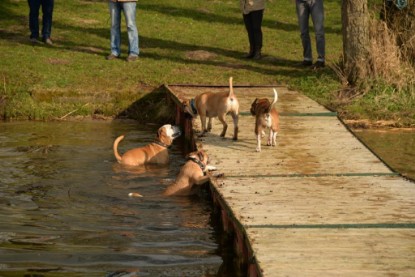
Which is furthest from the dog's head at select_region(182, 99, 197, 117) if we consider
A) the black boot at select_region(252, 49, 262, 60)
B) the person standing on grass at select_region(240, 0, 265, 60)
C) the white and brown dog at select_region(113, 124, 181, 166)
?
the black boot at select_region(252, 49, 262, 60)

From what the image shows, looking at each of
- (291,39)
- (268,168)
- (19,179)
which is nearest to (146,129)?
(19,179)

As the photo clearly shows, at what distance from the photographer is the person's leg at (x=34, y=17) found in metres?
20.7

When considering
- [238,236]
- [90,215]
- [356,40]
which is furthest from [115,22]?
[238,236]

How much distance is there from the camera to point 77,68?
62.0 ft

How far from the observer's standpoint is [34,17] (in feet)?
68.4

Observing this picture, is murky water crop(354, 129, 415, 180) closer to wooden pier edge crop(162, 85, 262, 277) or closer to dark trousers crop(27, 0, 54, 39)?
wooden pier edge crop(162, 85, 262, 277)

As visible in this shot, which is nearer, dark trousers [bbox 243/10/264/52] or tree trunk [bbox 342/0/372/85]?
tree trunk [bbox 342/0/372/85]

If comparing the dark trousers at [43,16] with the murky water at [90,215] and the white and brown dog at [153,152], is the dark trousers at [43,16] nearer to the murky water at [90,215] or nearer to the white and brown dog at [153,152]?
the murky water at [90,215]

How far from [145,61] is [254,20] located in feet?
7.38

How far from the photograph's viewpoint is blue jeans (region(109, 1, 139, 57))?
19.2m

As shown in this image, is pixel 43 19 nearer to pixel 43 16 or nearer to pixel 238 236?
pixel 43 16

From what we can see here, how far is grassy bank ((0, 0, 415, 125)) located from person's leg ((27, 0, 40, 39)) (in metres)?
0.27

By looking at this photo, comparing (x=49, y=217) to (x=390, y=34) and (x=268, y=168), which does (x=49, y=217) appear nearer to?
(x=268, y=168)

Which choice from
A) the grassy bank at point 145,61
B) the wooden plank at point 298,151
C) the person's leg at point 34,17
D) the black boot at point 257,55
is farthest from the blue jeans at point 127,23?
the wooden plank at point 298,151
